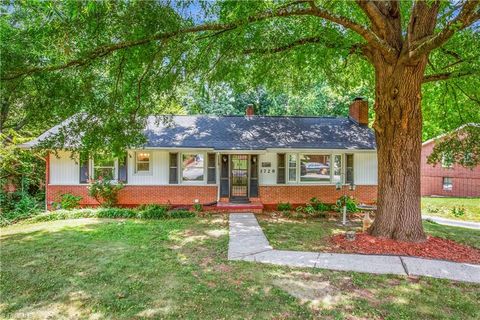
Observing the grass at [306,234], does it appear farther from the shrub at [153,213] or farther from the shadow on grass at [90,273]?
the shrub at [153,213]

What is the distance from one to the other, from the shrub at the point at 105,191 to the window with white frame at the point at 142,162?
3.42 ft

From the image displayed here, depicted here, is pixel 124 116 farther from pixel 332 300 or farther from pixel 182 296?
pixel 332 300

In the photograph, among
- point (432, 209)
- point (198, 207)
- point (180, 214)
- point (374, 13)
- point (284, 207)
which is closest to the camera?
point (374, 13)

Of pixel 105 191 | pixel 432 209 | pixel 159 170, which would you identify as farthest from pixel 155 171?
pixel 432 209

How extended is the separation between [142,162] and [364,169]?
10.3 meters

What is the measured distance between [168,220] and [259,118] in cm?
785

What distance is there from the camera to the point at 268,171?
13.6m

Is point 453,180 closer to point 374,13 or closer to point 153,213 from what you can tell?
point 374,13

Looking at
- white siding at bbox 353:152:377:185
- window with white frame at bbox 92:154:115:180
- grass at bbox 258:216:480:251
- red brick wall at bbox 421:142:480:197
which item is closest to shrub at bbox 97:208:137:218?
window with white frame at bbox 92:154:115:180

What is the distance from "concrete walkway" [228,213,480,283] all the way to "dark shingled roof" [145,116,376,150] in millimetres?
6306

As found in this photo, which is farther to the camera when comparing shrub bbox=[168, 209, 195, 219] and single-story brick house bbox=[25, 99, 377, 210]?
single-story brick house bbox=[25, 99, 377, 210]

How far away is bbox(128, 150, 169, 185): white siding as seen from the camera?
13086 mm

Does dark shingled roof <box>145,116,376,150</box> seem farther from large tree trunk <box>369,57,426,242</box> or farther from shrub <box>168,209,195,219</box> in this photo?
large tree trunk <box>369,57,426,242</box>

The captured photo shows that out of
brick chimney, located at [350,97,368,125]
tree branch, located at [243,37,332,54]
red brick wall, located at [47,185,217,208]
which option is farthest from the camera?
brick chimney, located at [350,97,368,125]
